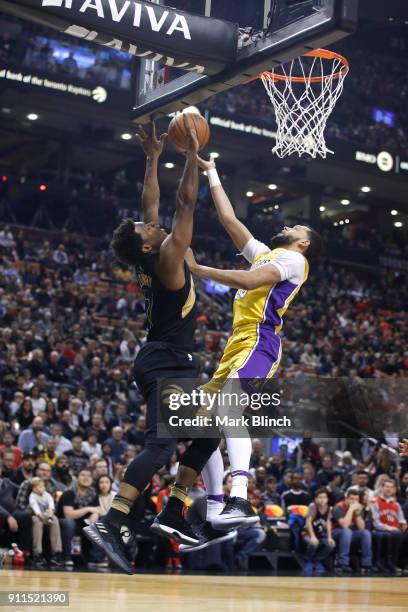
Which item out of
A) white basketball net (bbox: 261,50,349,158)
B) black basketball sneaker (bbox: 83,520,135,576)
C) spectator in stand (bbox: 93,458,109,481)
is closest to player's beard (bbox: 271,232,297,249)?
white basketball net (bbox: 261,50,349,158)

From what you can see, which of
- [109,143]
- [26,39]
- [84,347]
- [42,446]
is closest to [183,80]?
[42,446]

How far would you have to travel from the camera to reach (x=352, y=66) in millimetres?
30016

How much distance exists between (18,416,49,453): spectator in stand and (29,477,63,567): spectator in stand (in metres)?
1.78

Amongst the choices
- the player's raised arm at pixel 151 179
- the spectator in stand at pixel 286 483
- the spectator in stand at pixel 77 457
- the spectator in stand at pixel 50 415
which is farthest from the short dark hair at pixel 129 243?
the spectator in stand at pixel 50 415

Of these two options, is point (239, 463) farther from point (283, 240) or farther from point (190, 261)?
point (283, 240)

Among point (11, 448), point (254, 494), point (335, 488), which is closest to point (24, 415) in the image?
point (11, 448)

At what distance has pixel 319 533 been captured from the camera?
11.7 m

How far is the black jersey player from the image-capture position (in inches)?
208

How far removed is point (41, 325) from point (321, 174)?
13124 mm

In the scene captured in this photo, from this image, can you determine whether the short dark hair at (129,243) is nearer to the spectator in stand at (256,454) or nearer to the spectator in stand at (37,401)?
the spectator in stand at (37,401)

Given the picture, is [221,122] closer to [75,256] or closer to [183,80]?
[75,256]

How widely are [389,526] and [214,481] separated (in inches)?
270

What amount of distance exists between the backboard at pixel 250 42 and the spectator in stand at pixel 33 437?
5.95m

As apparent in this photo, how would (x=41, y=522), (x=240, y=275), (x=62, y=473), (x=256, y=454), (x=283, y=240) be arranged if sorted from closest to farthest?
(x=240, y=275)
(x=283, y=240)
(x=41, y=522)
(x=62, y=473)
(x=256, y=454)
